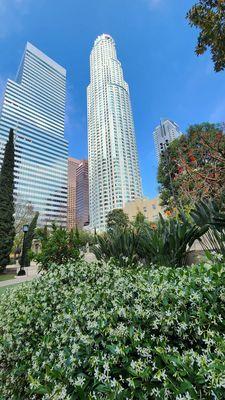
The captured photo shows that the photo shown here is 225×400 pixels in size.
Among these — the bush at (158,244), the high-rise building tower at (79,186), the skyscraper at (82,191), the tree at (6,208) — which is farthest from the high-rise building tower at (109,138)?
the bush at (158,244)

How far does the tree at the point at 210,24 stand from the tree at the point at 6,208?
18.4 metres

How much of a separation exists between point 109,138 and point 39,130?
32299 mm

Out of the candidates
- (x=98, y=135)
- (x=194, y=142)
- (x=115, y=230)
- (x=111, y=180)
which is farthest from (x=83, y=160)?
(x=115, y=230)

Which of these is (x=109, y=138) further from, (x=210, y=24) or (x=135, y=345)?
(x=135, y=345)

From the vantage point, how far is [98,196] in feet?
359

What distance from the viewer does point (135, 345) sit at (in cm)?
145

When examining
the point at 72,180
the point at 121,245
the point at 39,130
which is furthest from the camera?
the point at 72,180

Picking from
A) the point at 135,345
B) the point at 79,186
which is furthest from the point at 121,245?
the point at 79,186

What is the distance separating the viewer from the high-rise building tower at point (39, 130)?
9362 centimetres

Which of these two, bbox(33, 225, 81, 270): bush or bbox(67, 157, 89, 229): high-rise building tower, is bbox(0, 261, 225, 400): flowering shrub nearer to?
bbox(33, 225, 81, 270): bush

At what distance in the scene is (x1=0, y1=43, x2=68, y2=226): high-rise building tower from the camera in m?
93.6

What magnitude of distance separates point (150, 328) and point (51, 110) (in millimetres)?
120963

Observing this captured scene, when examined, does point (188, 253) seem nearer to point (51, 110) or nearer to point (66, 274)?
point (66, 274)

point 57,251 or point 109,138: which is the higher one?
point 109,138
